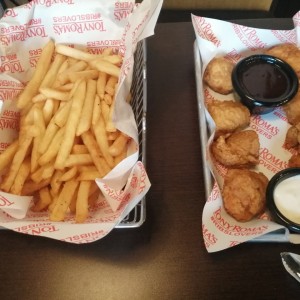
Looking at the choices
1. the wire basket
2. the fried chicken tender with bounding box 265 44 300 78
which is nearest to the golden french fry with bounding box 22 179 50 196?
the wire basket

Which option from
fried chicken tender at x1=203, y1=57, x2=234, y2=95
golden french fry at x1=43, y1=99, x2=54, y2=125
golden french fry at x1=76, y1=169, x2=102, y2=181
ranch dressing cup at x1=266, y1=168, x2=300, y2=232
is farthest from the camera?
fried chicken tender at x1=203, y1=57, x2=234, y2=95

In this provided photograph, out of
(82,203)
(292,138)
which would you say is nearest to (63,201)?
(82,203)

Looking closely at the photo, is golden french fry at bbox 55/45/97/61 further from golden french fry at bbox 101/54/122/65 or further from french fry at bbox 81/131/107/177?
french fry at bbox 81/131/107/177

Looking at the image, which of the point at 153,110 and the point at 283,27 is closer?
the point at 153,110

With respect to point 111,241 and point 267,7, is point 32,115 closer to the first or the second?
point 111,241

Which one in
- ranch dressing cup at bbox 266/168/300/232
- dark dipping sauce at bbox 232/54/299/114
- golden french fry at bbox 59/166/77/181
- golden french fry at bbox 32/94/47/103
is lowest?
golden french fry at bbox 59/166/77/181

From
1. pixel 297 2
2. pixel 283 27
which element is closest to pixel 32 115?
pixel 283 27

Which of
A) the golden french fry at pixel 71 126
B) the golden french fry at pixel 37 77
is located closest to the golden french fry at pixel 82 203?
the golden french fry at pixel 71 126
